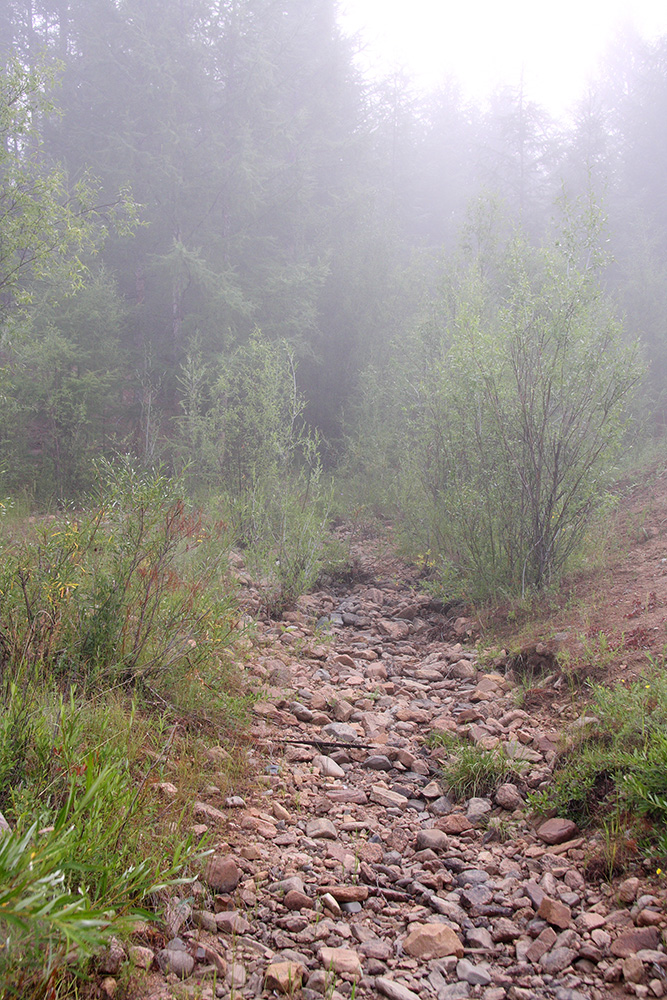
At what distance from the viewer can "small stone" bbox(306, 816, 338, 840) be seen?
2.87 metres

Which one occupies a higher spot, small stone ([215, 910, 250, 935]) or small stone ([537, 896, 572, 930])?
small stone ([215, 910, 250, 935])

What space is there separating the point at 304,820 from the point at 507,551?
3.84m

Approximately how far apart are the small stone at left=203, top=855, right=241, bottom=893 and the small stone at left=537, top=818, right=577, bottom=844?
50.8 inches

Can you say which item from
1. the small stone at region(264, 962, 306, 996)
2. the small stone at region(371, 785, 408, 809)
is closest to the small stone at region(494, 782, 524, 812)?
the small stone at region(371, 785, 408, 809)

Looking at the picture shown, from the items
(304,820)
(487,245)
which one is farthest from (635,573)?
(487,245)

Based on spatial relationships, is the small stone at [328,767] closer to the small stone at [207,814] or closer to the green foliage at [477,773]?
the green foliage at [477,773]

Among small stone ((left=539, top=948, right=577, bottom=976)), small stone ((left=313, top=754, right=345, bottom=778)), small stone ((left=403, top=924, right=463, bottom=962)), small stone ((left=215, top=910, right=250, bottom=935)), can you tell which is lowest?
small stone ((left=313, top=754, right=345, bottom=778))

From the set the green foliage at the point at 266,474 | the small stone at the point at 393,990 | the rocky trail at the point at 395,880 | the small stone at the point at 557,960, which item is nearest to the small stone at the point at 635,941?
the rocky trail at the point at 395,880

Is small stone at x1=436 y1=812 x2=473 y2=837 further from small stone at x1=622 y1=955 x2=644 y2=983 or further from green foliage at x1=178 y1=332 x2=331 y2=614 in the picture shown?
green foliage at x1=178 y1=332 x2=331 y2=614

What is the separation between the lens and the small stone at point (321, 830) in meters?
2.87

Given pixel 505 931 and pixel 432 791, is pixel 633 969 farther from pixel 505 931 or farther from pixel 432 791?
pixel 432 791

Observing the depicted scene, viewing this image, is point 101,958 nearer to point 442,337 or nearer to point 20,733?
point 20,733

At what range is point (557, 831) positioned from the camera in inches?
109

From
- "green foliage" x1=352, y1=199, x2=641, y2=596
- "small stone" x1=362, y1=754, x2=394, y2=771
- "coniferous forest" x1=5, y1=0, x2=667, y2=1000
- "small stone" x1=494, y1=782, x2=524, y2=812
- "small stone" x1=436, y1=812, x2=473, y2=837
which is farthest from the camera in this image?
"green foliage" x1=352, y1=199, x2=641, y2=596
